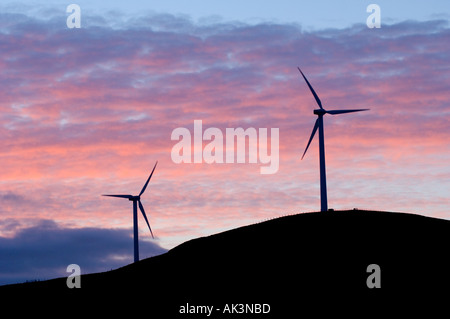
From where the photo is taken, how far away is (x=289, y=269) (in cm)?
8975

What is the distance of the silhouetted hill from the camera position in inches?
3159

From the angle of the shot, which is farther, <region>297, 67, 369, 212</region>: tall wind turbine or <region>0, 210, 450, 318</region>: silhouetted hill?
<region>297, 67, 369, 212</region>: tall wind turbine

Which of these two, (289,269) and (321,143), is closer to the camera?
(289,269)

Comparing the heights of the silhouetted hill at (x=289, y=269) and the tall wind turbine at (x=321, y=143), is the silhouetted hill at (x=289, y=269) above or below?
below

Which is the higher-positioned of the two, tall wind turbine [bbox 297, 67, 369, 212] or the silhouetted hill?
tall wind turbine [bbox 297, 67, 369, 212]

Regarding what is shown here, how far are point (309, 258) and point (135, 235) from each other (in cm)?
2927

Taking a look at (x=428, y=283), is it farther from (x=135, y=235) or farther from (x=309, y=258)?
(x=135, y=235)

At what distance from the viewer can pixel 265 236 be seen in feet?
342

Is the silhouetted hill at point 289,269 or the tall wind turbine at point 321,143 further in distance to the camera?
the tall wind turbine at point 321,143

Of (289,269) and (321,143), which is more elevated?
(321,143)

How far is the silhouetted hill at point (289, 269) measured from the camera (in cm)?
8025

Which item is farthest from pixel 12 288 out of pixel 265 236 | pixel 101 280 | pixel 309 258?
pixel 309 258
